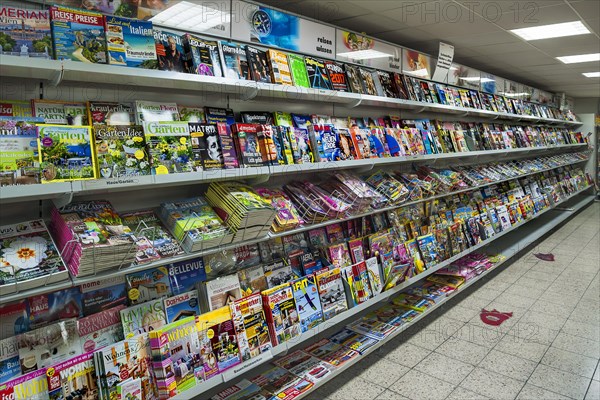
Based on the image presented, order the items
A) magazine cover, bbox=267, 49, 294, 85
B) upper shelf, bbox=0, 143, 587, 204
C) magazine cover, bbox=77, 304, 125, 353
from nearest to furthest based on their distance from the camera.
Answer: upper shelf, bbox=0, 143, 587, 204 → magazine cover, bbox=77, 304, 125, 353 → magazine cover, bbox=267, 49, 294, 85

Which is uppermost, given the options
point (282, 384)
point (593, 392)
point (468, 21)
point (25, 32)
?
Result: point (468, 21)

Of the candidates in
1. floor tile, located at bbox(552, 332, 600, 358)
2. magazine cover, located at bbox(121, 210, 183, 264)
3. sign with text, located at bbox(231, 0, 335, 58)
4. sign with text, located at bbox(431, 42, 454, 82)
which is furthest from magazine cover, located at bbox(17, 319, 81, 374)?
sign with text, located at bbox(431, 42, 454, 82)

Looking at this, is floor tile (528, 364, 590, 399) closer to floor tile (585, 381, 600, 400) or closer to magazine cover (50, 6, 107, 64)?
floor tile (585, 381, 600, 400)

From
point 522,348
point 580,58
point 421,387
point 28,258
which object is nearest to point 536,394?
point 522,348

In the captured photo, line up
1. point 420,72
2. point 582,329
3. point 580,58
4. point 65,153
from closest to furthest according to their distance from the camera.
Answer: point 65,153 → point 582,329 → point 420,72 → point 580,58

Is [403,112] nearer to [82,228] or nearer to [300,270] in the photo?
[300,270]

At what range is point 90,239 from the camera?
5.44 feet

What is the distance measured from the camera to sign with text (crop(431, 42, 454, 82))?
14.4 feet

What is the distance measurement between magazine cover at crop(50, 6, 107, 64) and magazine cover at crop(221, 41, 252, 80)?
695 millimetres

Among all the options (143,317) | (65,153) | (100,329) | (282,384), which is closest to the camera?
(65,153)

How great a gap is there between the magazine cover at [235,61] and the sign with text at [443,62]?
2767 mm

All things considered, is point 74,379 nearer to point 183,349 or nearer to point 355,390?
point 183,349

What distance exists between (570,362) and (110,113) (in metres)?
3.65

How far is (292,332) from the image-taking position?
2.50 meters
